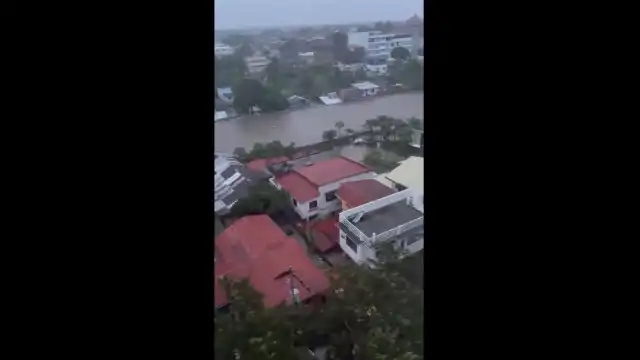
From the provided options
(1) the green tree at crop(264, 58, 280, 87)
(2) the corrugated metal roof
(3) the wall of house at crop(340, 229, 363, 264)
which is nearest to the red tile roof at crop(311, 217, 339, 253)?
(3) the wall of house at crop(340, 229, 363, 264)

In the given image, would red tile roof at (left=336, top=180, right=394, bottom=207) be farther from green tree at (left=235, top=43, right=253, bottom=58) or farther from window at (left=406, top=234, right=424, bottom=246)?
green tree at (left=235, top=43, right=253, bottom=58)

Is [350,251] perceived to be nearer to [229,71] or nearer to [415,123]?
[415,123]

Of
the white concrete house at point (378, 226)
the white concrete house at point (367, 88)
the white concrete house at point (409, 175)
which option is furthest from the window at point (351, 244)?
the white concrete house at point (367, 88)
